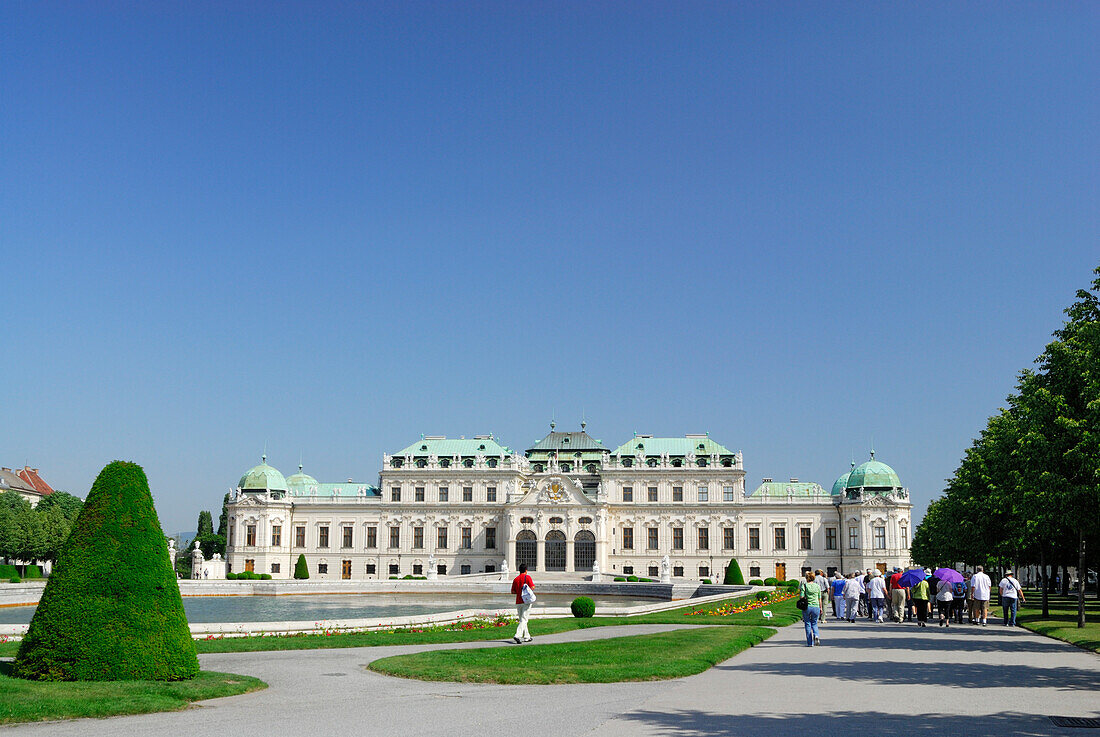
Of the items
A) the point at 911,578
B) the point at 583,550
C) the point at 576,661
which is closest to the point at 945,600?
the point at 911,578

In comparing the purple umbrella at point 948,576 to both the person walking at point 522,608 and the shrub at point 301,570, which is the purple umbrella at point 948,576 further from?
the shrub at point 301,570

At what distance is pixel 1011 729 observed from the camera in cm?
1288

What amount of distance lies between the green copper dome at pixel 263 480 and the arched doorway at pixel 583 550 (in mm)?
31005

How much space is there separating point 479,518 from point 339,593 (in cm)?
2300

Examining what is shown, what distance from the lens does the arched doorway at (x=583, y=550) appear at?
93.8 metres

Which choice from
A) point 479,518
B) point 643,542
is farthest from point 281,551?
point 643,542

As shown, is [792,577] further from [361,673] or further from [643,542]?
[361,673]

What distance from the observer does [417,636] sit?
91.1 ft

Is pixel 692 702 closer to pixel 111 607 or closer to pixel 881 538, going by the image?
pixel 111 607

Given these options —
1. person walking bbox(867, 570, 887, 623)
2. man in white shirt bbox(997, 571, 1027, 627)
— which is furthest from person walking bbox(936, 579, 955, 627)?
person walking bbox(867, 570, 887, 623)

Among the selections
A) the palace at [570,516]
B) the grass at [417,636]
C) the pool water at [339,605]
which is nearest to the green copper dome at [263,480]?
the palace at [570,516]

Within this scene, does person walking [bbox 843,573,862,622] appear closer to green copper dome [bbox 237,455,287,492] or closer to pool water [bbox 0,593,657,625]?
pool water [bbox 0,593,657,625]

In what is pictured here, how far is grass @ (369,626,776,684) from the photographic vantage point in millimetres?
17984

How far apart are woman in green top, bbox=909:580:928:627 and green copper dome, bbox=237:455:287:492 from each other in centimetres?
7681
